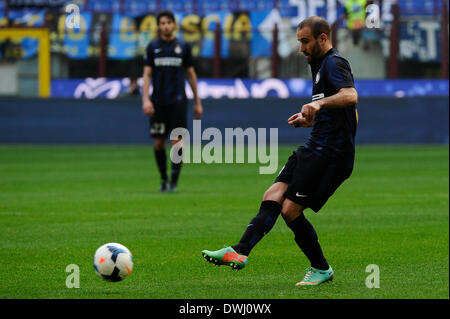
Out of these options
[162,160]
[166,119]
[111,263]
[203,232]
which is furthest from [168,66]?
[111,263]

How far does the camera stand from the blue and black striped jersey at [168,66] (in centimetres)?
1380

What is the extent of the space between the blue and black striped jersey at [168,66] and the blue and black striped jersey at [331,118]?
7.13m

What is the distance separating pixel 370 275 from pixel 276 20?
24.0m

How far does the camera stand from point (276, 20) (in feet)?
101

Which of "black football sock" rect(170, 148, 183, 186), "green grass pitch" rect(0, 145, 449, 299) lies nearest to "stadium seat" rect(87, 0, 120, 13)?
"green grass pitch" rect(0, 145, 449, 299)

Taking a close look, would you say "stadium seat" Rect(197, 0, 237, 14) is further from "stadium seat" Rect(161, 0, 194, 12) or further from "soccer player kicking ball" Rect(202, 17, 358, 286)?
"soccer player kicking ball" Rect(202, 17, 358, 286)

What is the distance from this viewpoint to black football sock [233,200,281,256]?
6.72 metres

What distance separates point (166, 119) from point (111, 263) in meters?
7.25

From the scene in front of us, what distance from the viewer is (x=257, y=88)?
27.4 m

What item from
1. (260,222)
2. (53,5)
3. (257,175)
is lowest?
(257,175)

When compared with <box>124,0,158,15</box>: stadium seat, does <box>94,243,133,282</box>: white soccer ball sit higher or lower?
lower

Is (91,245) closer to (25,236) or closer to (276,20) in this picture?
(25,236)

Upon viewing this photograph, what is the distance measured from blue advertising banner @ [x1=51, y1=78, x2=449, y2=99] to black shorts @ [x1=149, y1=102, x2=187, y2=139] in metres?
11.9
